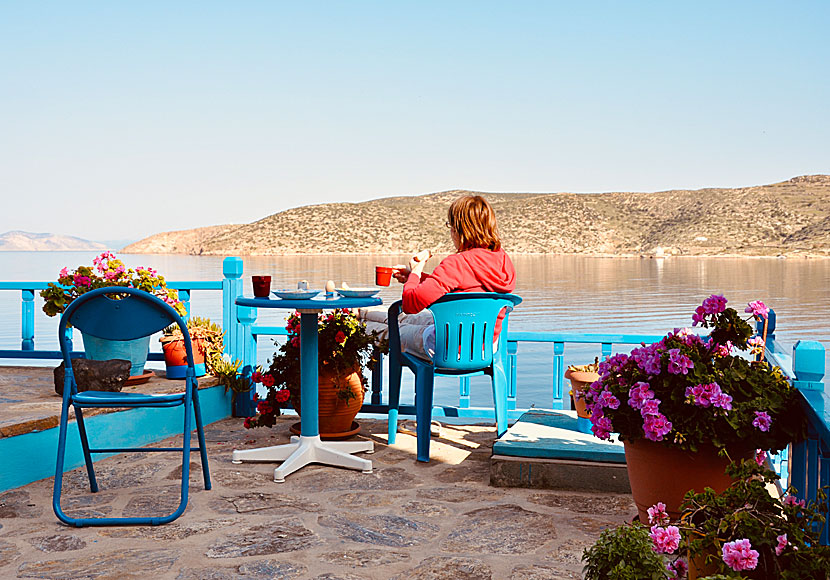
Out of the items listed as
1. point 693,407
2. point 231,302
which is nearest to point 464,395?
point 231,302

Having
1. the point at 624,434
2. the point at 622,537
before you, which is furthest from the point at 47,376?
the point at 622,537

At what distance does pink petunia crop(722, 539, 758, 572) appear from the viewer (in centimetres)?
166

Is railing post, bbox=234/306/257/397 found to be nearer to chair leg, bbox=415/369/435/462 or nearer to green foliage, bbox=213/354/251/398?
green foliage, bbox=213/354/251/398

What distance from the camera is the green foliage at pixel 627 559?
5.49 feet

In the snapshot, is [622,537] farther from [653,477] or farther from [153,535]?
[153,535]

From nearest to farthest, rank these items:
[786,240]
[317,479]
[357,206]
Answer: [317,479], [786,240], [357,206]

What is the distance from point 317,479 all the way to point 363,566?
46.2 inches

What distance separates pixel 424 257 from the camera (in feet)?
13.8

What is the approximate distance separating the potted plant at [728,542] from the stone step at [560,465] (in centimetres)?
153

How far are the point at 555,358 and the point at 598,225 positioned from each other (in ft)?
207

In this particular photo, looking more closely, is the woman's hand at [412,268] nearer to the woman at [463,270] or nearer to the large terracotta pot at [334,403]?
the woman at [463,270]

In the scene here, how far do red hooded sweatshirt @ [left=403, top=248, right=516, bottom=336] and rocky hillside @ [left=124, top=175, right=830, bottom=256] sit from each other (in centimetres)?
5460

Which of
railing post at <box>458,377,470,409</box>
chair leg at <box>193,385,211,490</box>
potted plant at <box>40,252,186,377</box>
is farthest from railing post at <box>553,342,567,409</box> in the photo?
potted plant at <box>40,252,186,377</box>

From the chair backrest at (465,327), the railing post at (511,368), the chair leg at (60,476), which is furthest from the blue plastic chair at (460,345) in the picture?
the chair leg at (60,476)
